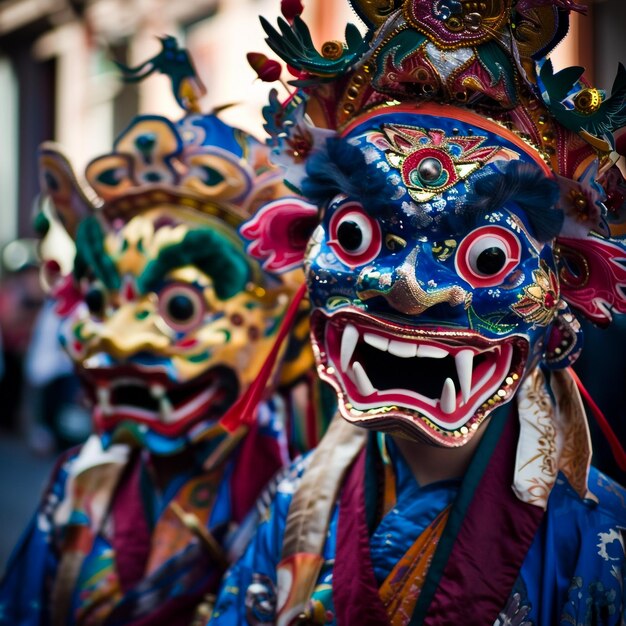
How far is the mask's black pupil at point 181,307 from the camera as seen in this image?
9.57 ft

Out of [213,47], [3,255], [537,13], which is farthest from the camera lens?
[3,255]

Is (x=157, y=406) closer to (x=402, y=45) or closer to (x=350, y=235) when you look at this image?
(x=350, y=235)

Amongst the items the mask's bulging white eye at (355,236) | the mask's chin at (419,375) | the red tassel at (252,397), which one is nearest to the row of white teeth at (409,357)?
the mask's chin at (419,375)

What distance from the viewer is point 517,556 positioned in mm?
2006

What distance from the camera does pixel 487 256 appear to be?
1.94 metres

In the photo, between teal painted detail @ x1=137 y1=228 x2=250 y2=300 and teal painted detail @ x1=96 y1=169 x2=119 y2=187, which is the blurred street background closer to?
teal painted detail @ x1=96 y1=169 x2=119 y2=187

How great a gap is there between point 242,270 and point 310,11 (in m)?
3.85

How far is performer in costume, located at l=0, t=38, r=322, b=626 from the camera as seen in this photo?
115 inches

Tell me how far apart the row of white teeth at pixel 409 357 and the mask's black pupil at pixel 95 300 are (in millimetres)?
1210

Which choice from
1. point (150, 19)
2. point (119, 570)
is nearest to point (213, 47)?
point (150, 19)

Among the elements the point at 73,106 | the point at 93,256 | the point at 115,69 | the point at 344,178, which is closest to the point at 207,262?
the point at 93,256

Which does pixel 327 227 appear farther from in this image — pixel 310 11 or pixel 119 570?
pixel 310 11

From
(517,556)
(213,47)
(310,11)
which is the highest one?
(213,47)

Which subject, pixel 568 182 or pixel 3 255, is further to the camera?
pixel 3 255
